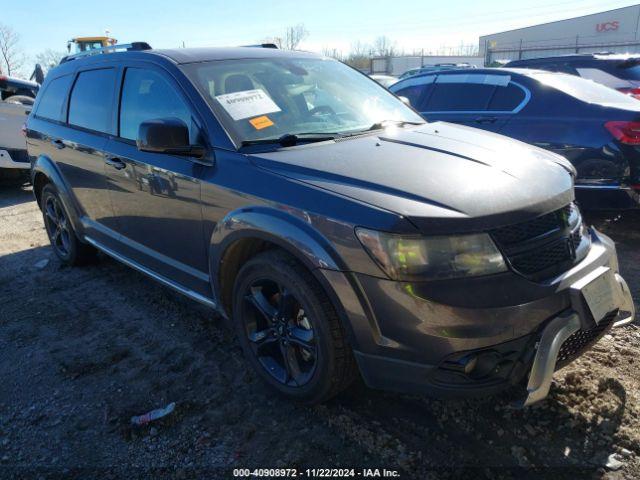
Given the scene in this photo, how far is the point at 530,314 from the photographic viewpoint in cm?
201

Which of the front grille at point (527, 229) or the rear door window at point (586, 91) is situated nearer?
the front grille at point (527, 229)

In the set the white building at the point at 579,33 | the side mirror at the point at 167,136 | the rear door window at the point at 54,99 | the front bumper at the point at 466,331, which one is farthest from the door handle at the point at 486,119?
the white building at the point at 579,33

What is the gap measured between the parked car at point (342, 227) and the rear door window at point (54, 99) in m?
0.89

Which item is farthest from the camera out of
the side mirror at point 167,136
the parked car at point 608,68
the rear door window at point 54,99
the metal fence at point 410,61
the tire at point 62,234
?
the metal fence at point 410,61

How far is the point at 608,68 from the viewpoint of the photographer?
7.83 meters

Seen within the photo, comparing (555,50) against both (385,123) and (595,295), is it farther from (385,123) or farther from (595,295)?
(595,295)

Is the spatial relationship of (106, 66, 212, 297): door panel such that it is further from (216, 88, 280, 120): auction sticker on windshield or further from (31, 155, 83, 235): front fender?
(31, 155, 83, 235): front fender

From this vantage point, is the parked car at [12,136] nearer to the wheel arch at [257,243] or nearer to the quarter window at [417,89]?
the quarter window at [417,89]

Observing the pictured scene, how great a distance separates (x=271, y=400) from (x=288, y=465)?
492mm

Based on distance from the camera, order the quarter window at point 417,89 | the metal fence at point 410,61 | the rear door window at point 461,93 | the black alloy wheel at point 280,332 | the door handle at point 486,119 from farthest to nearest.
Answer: the metal fence at point 410,61
the quarter window at point 417,89
the rear door window at point 461,93
the door handle at point 486,119
the black alloy wheel at point 280,332

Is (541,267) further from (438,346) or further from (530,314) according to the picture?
(438,346)

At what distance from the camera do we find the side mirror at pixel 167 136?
8.64ft

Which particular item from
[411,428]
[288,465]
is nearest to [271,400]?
[288,465]

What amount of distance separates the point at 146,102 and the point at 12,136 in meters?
5.98
